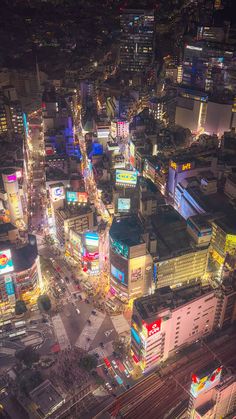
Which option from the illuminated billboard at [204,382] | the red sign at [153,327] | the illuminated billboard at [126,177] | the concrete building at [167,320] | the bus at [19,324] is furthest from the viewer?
the illuminated billboard at [126,177]

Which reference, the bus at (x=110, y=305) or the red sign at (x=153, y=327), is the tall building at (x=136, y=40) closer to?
the bus at (x=110, y=305)

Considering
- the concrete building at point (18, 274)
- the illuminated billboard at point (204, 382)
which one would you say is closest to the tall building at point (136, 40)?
the concrete building at point (18, 274)

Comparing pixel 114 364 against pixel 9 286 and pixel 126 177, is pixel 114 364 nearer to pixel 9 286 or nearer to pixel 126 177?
pixel 9 286

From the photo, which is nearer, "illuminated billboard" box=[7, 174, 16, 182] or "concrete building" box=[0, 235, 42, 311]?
"concrete building" box=[0, 235, 42, 311]

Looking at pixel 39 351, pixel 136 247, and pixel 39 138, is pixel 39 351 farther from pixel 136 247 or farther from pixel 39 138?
pixel 39 138

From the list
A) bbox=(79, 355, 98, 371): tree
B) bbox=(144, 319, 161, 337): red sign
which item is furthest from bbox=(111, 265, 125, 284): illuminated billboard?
bbox=(79, 355, 98, 371): tree

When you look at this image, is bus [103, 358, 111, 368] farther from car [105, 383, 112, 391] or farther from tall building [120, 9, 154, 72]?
tall building [120, 9, 154, 72]
